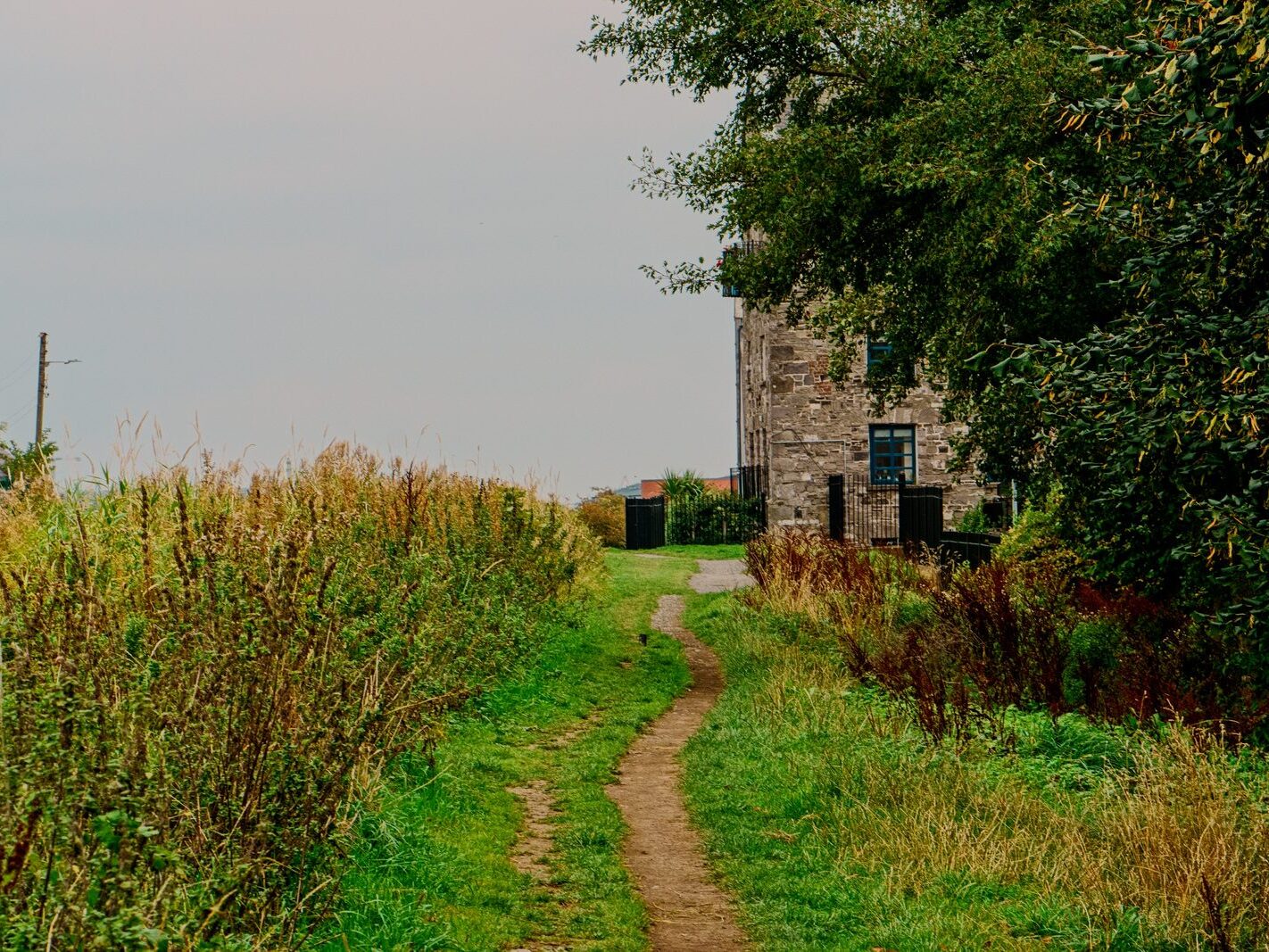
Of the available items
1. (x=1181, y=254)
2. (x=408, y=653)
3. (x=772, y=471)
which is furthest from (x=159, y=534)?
(x=772, y=471)

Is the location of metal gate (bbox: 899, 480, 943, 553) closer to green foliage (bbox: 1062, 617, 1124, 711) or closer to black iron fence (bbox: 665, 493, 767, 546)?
green foliage (bbox: 1062, 617, 1124, 711)

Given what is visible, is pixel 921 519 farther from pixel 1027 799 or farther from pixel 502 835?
pixel 502 835

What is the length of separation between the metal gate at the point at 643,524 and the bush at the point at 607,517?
0.26 m

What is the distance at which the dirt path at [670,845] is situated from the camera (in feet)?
19.9

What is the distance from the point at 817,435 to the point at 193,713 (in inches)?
1015

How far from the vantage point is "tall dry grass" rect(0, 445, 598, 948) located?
409 cm

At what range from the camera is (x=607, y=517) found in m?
33.8

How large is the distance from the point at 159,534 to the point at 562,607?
22.2 feet

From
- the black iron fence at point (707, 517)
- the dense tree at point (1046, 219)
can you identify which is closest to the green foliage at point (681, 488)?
the black iron fence at point (707, 517)

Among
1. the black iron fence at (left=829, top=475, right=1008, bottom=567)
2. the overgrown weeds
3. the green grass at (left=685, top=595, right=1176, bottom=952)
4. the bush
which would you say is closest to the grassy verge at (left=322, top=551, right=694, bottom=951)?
the green grass at (left=685, top=595, right=1176, bottom=952)

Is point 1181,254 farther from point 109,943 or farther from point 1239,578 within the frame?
point 109,943

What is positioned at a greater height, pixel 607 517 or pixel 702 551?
pixel 607 517

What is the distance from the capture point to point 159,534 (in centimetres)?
1006

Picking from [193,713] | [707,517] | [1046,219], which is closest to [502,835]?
[193,713]
